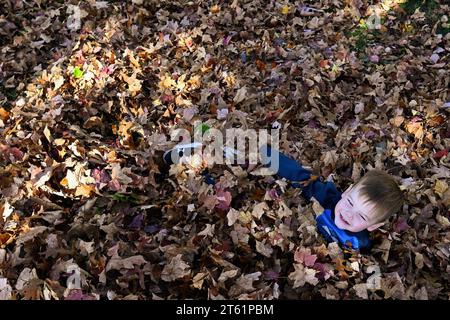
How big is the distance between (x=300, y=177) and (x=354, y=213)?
2.34 ft

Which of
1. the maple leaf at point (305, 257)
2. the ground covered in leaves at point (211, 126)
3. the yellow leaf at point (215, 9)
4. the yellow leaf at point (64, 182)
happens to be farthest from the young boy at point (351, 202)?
the yellow leaf at point (215, 9)

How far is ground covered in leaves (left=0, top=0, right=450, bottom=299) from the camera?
3211 mm

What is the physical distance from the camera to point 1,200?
342 cm

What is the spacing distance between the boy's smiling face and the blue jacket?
9 centimetres

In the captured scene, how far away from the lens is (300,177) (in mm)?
3877

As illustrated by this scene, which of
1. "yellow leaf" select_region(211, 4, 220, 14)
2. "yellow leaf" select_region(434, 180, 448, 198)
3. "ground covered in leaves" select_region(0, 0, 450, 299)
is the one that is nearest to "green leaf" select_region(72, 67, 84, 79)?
"ground covered in leaves" select_region(0, 0, 450, 299)

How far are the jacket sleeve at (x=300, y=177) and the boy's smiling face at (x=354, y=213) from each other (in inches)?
9.7

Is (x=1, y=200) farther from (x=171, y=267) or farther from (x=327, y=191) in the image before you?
(x=327, y=191)

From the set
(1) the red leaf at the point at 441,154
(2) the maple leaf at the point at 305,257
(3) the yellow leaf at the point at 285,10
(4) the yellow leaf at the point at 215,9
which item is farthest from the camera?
(3) the yellow leaf at the point at 285,10

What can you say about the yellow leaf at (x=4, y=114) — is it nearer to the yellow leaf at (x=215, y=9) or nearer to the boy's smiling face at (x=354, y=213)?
the yellow leaf at (x=215, y=9)

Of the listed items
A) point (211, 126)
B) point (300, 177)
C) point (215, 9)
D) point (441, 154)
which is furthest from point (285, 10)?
point (300, 177)

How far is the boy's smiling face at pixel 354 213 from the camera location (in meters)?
3.22
